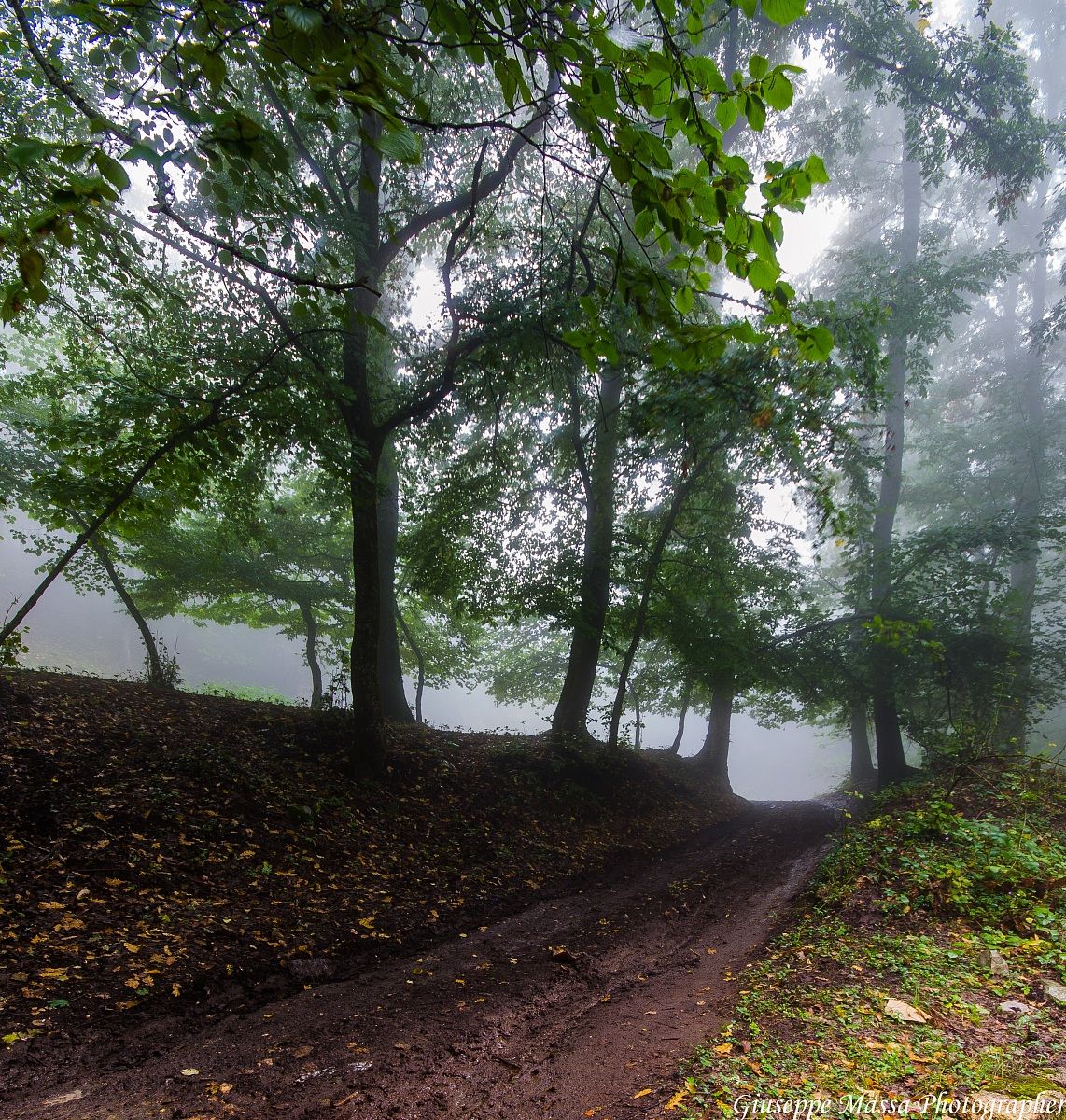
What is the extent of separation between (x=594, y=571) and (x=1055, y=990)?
8335 mm

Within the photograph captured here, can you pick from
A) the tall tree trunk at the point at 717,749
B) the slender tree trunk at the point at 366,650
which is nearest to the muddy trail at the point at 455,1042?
the slender tree trunk at the point at 366,650

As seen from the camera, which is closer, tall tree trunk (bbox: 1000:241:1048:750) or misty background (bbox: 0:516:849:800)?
tall tree trunk (bbox: 1000:241:1048:750)

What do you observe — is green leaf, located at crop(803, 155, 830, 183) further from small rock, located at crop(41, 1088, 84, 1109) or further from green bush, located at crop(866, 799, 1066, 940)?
green bush, located at crop(866, 799, 1066, 940)

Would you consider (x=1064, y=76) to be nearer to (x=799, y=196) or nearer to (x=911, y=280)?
(x=911, y=280)

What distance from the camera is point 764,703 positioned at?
16000 millimetres

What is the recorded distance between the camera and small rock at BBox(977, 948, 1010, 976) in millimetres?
3047

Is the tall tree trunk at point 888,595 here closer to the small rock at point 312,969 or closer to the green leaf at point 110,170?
the small rock at point 312,969

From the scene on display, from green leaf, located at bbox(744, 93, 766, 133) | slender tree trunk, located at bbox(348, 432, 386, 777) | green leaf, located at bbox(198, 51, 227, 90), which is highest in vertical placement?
green leaf, located at bbox(198, 51, 227, 90)

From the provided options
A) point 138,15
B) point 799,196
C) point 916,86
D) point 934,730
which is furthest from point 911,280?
point 138,15

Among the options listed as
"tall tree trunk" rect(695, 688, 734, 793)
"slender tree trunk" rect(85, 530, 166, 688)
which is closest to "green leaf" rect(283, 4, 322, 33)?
"slender tree trunk" rect(85, 530, 166, 688)

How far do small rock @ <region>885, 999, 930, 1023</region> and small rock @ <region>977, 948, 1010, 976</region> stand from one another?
712 mm

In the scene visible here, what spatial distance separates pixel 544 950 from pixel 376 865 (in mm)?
1945

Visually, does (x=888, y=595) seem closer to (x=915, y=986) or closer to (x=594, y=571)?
(x=594, y=571)

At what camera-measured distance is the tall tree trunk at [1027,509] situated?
39.6 feet
